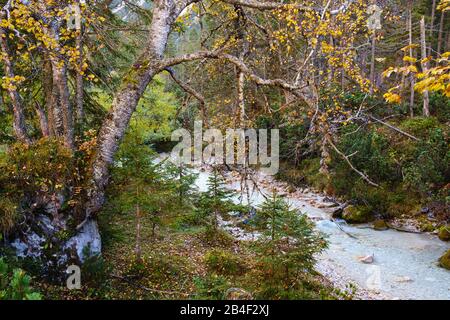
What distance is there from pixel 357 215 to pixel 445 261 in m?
3.80

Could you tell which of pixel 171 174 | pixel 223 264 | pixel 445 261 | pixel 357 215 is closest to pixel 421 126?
pixel 357 215

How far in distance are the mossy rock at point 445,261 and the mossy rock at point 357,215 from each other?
11.4 ft

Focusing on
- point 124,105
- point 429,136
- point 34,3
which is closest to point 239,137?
point 124,105

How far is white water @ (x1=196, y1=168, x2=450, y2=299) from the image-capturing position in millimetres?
8109

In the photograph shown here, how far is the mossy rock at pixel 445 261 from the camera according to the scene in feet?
30.1

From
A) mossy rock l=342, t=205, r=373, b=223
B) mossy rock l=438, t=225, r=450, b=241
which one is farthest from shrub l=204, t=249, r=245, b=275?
mossy rock l=438, t=225, r=450, b=241

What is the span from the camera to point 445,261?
9273 millimetres

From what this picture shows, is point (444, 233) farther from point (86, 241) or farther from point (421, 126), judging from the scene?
point (86, 241)

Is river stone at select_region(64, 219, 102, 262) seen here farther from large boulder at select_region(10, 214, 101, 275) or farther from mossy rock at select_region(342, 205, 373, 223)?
mossy rock at select_region(342, 205, 373, 223)

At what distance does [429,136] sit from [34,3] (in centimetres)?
1407

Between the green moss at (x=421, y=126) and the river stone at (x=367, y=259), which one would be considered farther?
the green moss at (x=421, y=126)

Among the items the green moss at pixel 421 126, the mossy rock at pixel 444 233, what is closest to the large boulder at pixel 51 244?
the mossy rock at pixel 444 233

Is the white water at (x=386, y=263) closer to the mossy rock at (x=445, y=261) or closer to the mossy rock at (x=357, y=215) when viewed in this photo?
the mossy rock at (x=445, y=261)
